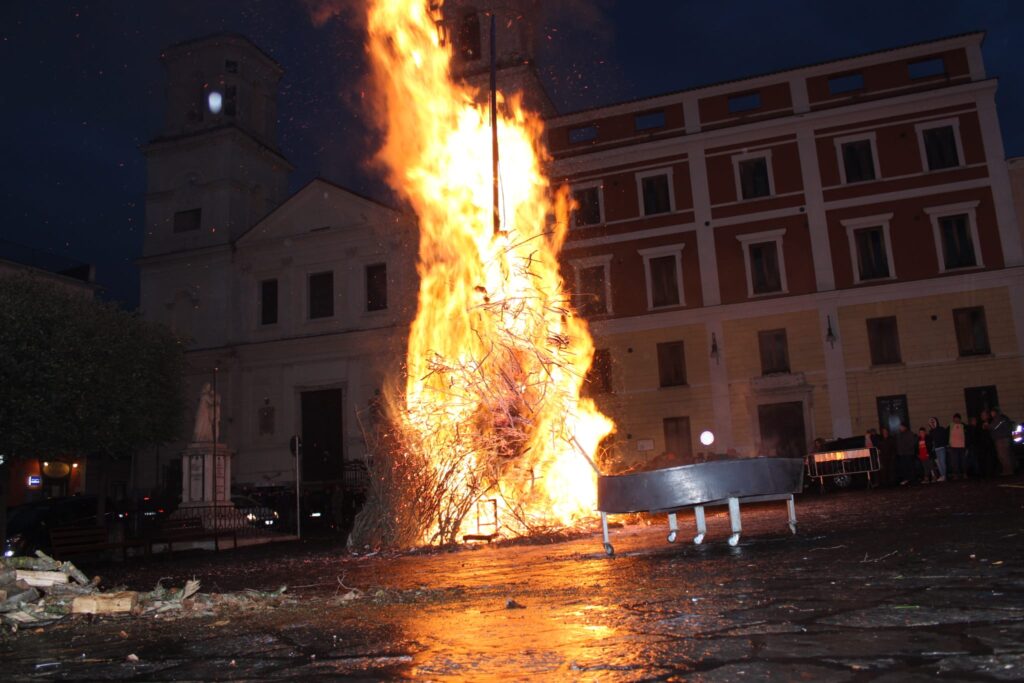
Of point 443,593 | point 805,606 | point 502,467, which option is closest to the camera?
point 805,606

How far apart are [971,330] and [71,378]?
2702cm

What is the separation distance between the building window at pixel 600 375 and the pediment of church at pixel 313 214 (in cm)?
1160

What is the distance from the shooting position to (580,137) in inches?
1254

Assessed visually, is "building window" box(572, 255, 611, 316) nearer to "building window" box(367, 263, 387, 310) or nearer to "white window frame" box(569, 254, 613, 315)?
"white window frame" box(569, 254, 613, 315)

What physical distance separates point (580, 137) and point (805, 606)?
2908 cm

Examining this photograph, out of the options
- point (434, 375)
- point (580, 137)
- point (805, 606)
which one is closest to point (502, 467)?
point (434, 375)

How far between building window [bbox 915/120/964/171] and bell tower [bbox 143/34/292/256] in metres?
27.2

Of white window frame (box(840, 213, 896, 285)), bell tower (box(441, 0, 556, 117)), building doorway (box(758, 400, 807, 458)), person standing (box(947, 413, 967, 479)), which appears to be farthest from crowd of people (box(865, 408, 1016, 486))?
bell tower (box(441, 0, 556, 117))

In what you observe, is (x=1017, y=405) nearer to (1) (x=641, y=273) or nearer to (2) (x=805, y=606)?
(1) (x=641, y=273)

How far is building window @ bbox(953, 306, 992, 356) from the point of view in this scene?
26703 millimetres

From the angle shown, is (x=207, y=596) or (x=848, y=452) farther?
(x=848, y=452)

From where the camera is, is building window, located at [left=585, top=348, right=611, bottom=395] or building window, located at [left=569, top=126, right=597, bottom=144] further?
building window, located at [left=569, top=126, right=597, bottom=144]

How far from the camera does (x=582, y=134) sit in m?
31.9

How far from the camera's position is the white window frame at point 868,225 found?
28.0m
